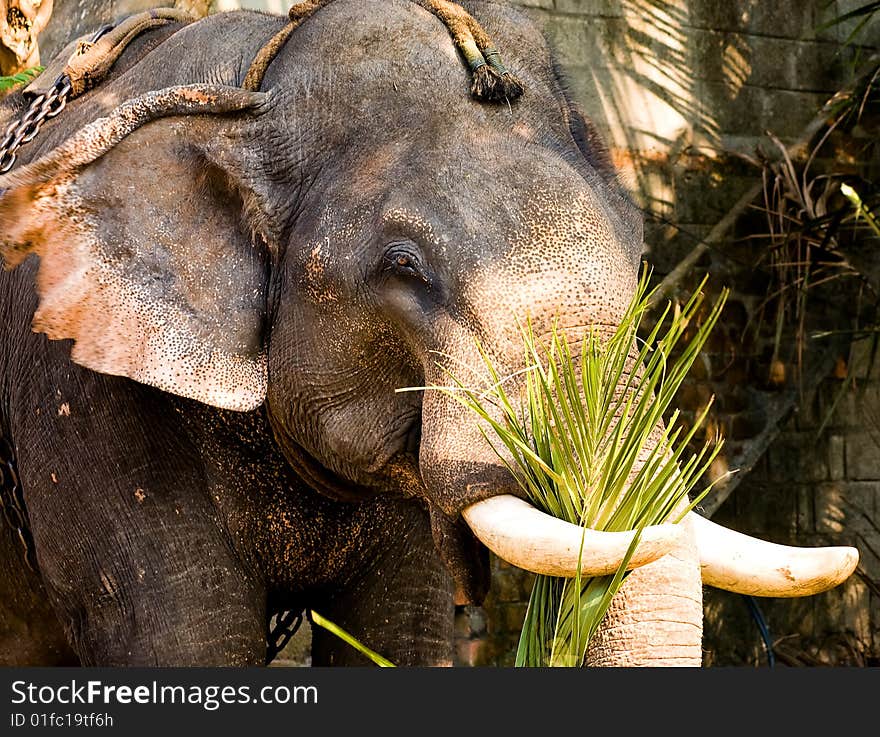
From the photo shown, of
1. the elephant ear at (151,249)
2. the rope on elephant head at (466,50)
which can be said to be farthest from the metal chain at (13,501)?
the rope on elephant head at (466,50)

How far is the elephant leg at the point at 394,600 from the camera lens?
3.55 m

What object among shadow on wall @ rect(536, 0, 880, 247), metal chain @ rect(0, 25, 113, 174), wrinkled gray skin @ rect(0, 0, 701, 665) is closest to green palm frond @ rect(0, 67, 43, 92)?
metal chain @ rect(0, 25, 113, 174)

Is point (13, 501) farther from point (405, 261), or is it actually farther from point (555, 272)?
point (555, 272)

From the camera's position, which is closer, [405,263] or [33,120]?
[405,263]

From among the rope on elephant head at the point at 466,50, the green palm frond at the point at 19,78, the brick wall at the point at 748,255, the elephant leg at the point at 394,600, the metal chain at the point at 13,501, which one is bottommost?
the brick wall at the point at 748,255

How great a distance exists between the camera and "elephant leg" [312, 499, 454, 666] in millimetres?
3555

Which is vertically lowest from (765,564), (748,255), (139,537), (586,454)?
(748,255)

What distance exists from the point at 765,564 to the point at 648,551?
1.22ft

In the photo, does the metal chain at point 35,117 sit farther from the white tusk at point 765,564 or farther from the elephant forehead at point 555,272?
the white tusk at point 765,564

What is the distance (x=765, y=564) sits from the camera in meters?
2.60

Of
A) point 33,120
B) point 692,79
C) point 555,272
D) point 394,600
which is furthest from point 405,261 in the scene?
point 692,79

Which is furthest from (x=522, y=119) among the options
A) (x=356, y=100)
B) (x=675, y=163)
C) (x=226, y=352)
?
(x=675, y=163)

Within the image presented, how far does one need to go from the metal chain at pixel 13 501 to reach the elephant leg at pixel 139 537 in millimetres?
278

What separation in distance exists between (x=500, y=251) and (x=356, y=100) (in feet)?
1.79
